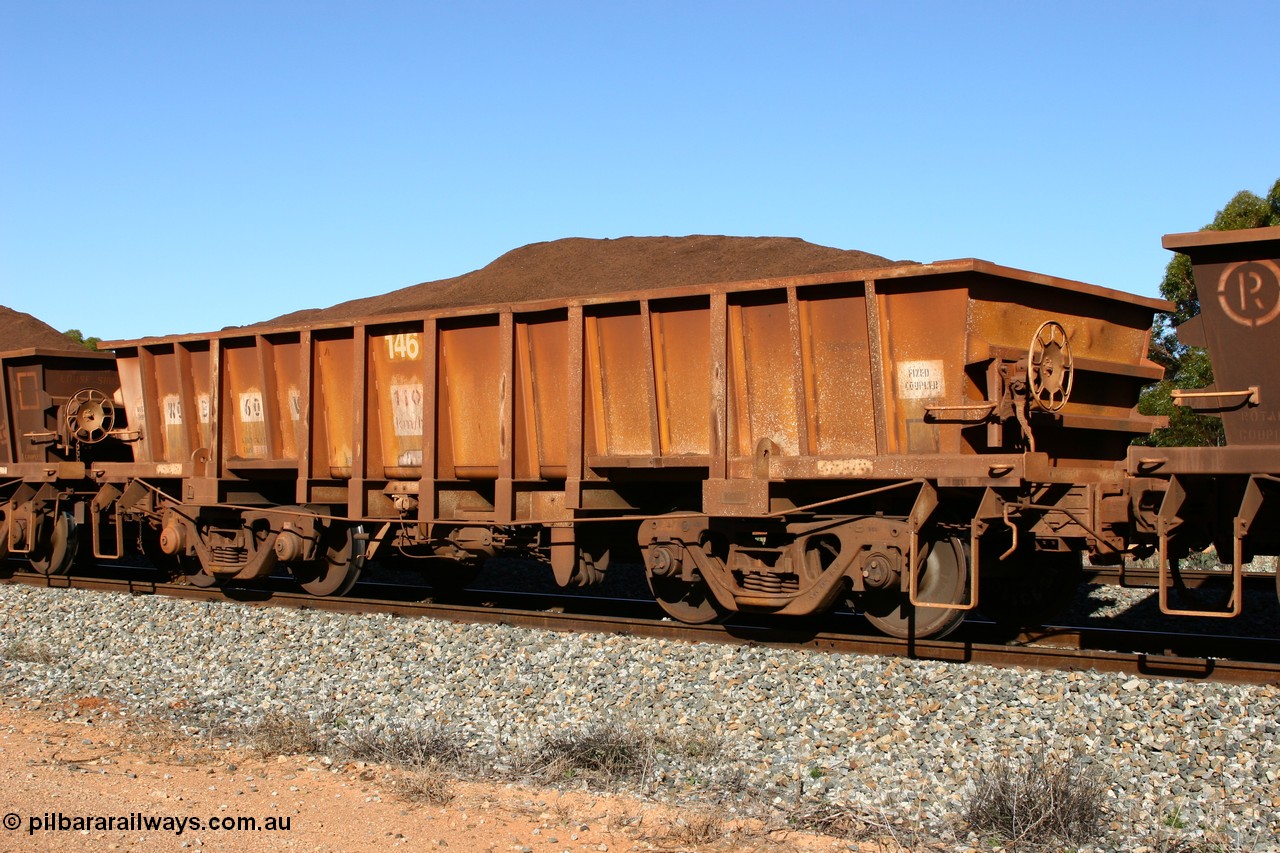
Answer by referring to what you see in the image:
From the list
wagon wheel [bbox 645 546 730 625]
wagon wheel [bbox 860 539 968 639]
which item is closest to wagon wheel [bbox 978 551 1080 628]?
wagon wheel [bbox 860 539 968 639]

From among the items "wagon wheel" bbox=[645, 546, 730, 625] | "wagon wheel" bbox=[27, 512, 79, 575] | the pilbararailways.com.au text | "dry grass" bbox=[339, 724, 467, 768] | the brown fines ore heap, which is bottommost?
the pilbararailways.com.au text

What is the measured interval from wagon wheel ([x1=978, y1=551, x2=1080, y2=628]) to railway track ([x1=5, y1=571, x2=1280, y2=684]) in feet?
0.74

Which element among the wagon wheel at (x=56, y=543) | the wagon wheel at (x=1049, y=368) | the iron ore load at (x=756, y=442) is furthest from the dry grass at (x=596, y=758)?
the wagon wheel at (x=56, y=543)

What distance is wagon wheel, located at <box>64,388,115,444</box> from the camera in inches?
577

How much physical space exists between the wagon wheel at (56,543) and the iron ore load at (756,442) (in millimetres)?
1835

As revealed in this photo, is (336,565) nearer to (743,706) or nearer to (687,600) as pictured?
(687,600)

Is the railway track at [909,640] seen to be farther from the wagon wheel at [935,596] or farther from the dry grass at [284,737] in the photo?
the dry grass at [284,737]

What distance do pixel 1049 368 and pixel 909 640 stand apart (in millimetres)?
2307

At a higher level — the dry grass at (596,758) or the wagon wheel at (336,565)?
the wagon wheel at (336,565)

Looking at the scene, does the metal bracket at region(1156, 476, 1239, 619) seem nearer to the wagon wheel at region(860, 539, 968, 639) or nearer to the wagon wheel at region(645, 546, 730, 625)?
the wagon wheel at region(860, 539, 968, 639)

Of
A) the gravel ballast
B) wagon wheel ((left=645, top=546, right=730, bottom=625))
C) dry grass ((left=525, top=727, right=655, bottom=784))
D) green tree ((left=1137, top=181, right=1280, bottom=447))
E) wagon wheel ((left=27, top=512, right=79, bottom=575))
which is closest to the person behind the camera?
the gravel ballast

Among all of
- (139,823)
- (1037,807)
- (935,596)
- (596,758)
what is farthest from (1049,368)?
(139,823)

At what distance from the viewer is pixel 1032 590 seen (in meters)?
10.4

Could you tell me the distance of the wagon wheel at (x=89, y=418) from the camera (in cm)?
1466
